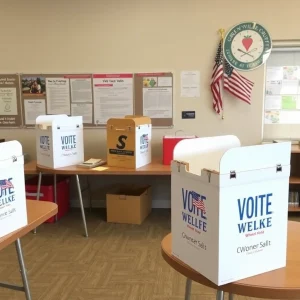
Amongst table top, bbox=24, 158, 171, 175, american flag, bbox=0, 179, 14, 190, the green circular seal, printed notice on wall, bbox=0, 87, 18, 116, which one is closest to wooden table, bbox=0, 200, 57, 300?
american flag, bbox=0, 179, 14, 190

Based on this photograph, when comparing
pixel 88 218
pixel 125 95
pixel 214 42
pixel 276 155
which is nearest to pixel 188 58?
pixel 214 42

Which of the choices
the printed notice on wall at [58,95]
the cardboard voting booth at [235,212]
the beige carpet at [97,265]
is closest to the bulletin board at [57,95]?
the printed notice on wall at [58,95]

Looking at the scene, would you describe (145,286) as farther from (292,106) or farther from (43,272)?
(292,106)

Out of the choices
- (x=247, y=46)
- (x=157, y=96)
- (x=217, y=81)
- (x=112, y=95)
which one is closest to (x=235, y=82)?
(x=217, y=81)

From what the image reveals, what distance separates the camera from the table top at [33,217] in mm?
1609

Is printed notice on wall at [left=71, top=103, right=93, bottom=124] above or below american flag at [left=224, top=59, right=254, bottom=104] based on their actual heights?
below

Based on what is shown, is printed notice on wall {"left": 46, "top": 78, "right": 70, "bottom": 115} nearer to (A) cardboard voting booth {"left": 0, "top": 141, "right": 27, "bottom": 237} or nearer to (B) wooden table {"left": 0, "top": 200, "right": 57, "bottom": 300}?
(B) wooden table {"left": 0, "top": 200, "right": 57, "bottom": 300}

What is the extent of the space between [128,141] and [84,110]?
1078mm

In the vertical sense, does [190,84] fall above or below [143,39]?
below

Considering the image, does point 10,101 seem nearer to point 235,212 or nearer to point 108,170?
point 108,170

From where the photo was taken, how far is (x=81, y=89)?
4438mm

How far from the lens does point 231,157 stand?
43.9 inches

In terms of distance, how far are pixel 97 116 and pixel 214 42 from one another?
154 cm

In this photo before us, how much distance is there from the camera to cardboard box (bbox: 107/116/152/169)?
3597mm
